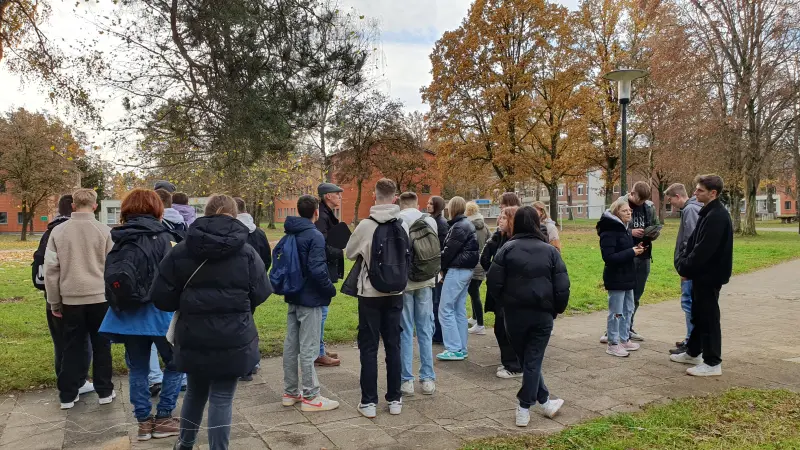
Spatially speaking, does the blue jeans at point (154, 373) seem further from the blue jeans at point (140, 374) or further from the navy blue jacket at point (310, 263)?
the navy blue jacket at point (310, 263)

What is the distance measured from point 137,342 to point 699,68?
2993cm

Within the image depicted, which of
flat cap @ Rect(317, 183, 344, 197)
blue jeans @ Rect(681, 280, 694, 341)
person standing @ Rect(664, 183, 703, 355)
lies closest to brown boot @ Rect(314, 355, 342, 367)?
flat cap @ Rect(317, 183, 344, 197)

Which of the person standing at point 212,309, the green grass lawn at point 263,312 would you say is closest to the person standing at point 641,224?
the green grass lawn at point 263,312

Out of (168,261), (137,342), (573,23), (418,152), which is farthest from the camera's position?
(418,152)

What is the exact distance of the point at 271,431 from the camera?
4363mm

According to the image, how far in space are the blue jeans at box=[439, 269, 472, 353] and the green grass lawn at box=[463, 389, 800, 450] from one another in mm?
2234

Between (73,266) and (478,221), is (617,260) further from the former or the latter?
(73,266)

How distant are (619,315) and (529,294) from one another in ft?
8.75

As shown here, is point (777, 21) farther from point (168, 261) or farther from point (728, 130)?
point (168, 261)

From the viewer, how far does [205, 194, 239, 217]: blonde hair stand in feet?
12.2

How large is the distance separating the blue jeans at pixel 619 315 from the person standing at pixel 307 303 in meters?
3.53

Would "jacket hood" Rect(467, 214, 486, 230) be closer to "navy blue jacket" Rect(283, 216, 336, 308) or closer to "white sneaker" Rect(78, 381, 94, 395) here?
"navy blue jacket" Rect(283, 216, 336, 308)

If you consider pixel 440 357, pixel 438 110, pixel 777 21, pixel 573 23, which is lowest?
pixel 440 357

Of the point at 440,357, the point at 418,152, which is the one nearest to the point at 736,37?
the point at 418,152
